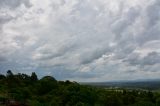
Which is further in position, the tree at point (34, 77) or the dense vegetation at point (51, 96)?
Answer: the tree at point (34, 77)

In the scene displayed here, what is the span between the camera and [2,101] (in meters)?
119

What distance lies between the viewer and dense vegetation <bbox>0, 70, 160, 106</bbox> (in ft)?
438

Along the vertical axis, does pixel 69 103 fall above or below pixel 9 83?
below

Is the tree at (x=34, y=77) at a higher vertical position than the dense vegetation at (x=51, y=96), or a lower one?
higher

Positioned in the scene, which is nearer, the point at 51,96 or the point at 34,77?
the point at 51,96

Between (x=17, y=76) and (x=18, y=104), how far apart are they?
257ft

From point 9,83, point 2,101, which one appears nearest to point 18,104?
point 2,101

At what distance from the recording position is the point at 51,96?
150 meters

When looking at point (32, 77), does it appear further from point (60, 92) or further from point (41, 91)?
point (60, 92)

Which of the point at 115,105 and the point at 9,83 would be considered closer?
the point at 115,105

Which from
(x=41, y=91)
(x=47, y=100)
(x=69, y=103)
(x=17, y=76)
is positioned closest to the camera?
(x=69, y=103)

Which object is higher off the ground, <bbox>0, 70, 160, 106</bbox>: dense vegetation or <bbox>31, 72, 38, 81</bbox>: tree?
<bbox>31, 72, 38, 81</bbox>: tree

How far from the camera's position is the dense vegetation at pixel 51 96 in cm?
13350

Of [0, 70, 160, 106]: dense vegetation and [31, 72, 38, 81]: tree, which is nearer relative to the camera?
[0, 70, 160, 106]: dense vegetation
